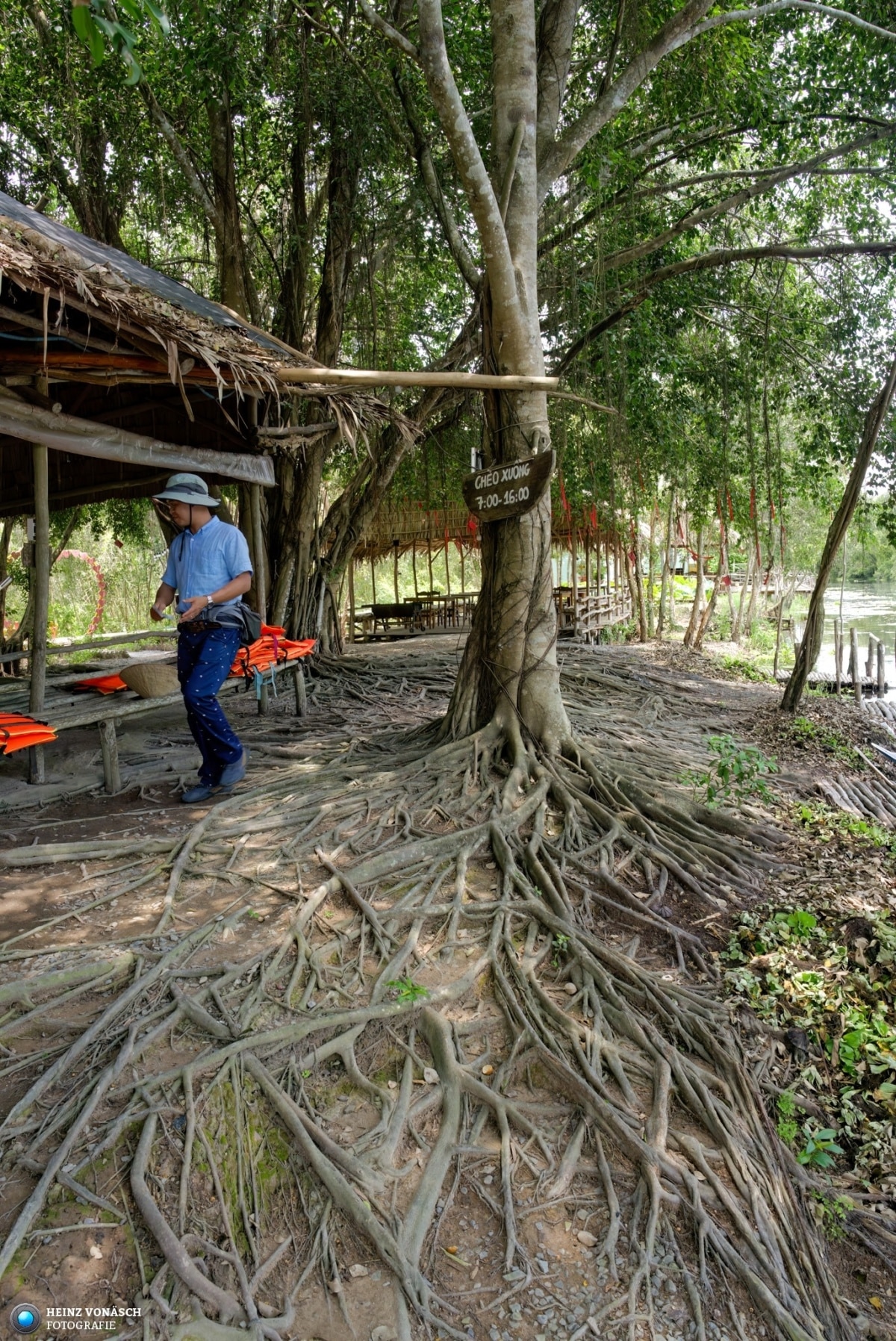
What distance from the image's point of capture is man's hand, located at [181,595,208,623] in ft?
14.0

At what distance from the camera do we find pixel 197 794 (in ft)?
14.8

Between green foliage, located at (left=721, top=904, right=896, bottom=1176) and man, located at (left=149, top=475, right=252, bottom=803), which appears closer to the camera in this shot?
green foliage, located at (left=721, top=904, right=896, bottom=1176)

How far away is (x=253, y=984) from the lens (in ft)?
9.21

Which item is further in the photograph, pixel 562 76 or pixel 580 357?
pixel 580 357

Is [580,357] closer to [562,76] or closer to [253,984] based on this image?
[562,76]

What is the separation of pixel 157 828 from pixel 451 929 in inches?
63.8

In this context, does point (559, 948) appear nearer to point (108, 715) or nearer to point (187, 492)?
point (108, 715)

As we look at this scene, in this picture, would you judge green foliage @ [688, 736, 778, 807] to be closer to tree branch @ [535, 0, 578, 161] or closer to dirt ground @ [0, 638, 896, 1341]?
dirt ground @ [0, 638, 896, 1341]

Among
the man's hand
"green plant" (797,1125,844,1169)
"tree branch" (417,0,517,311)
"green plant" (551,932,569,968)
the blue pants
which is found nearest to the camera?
"green plant" (797,1125,844,1169)

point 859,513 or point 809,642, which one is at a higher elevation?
point 859,513

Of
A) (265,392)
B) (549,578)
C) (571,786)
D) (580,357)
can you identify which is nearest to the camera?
(571,786)

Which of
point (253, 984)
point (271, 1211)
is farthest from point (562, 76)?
point (271, 1211)

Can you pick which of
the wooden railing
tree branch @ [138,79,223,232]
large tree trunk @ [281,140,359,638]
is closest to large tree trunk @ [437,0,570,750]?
large tree trunk @ [281,140,359,638]

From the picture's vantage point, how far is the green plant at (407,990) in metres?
2.86
